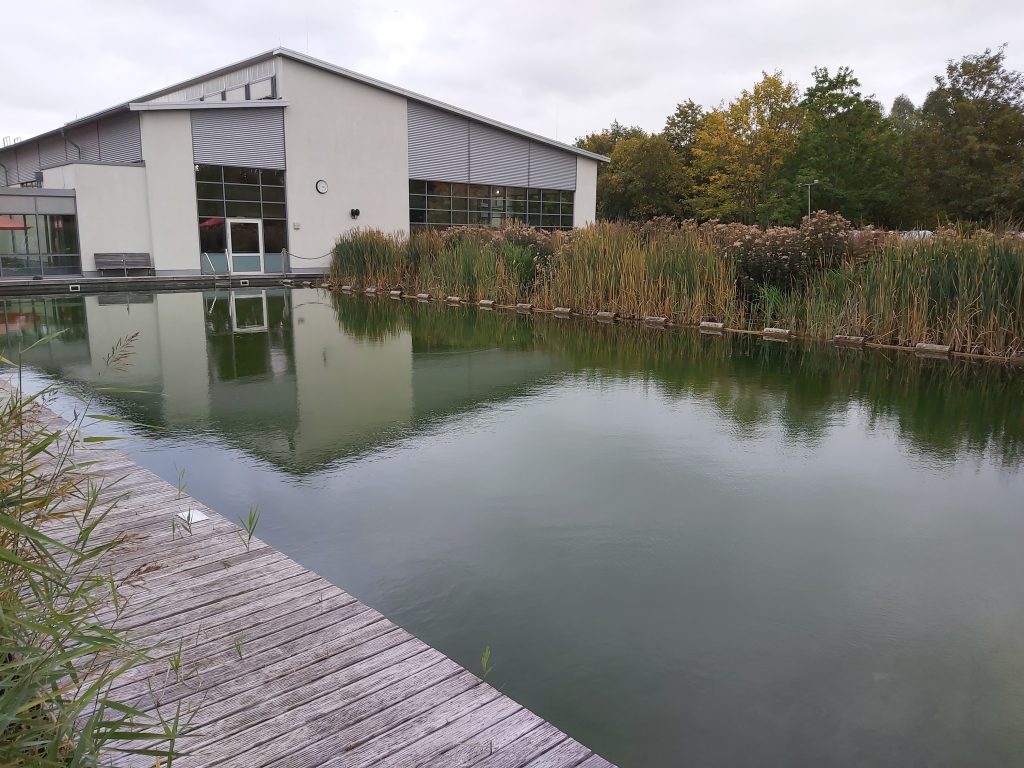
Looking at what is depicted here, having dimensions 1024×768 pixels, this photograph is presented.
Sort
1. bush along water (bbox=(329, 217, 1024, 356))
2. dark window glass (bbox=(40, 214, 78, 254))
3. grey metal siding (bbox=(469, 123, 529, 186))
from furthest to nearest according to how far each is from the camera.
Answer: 1. grey metal siding (bbox=(469, 123, 529, 186))
2. dark window glass (bbox=(40, 214, 78, 254))
3. bush along water (bbox=(329, 217, 1024, 356))

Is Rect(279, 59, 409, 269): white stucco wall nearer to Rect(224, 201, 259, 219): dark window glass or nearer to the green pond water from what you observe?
Rect(224, 201, 259, 219): dark window glass

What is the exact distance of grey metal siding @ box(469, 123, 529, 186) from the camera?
2602 centimetres

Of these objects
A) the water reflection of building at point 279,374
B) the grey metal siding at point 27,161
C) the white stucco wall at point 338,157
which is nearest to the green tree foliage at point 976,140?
the white stucco wall at point 338,157

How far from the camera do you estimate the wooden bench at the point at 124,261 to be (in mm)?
20000

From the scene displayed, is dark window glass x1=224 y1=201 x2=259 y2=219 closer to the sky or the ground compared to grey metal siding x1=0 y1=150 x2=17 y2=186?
closer to the ground

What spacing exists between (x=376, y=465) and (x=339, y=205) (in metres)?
20.1

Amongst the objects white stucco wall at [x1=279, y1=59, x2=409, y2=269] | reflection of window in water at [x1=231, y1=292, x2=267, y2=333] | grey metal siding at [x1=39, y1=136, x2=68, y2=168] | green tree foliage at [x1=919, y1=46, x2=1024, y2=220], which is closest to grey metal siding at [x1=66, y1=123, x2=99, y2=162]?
grey metal siding at [x1=39, y1=136, x2=68, y2=168]

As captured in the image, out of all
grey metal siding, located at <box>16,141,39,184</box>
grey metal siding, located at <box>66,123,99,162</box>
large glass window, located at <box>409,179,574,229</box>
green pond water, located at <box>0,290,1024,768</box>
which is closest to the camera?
green pond water, located at <box>0,290,1024,768</box>

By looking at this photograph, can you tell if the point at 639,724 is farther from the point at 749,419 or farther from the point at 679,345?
the point at 679,345

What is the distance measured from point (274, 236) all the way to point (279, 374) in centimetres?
1613

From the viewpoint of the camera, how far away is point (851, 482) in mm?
4531

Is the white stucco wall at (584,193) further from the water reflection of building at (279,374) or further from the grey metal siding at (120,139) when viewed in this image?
the water reflection of building at (279,374)

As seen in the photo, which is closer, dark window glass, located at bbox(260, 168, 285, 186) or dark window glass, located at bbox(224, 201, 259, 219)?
dark window glass, located at bbox(224, 201, 259, 219)

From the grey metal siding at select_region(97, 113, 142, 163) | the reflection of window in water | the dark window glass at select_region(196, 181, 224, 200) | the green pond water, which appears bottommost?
the green pond water
